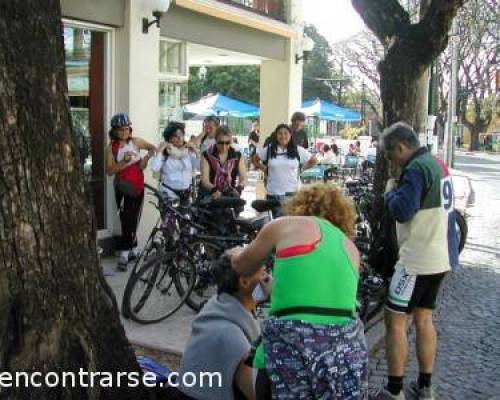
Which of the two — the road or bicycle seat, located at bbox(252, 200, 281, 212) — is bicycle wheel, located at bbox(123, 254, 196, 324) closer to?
bicycle seat, located at bbox(252, 200, 281, 212)

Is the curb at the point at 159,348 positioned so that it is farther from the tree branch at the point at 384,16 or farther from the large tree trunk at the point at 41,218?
the tree branch at the point at 384,16

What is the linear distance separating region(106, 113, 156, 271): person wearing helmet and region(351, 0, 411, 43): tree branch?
278 cm

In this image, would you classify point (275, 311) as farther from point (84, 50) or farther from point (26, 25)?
point (84, 50)

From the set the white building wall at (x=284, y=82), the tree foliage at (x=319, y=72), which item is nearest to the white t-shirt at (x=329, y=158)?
the white building wall at (x=284, y=82)

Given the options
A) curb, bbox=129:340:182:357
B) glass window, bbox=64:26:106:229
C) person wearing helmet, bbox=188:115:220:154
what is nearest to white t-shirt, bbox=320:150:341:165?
person wearing helmet, bbox=188:115:220:154

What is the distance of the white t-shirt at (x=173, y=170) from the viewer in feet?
26.2

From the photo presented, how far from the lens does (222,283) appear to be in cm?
325

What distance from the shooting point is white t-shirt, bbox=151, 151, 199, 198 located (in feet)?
26.2

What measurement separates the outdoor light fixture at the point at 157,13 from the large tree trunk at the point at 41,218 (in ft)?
18.9

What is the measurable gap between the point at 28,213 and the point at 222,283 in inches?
36.0

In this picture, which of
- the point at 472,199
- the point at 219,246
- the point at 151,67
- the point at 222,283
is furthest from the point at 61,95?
the point at 472,199

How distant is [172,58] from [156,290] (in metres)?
5.88

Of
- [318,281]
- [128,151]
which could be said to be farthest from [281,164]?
[318,281]

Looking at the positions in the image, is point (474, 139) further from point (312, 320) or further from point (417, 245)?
point (312, 320)
